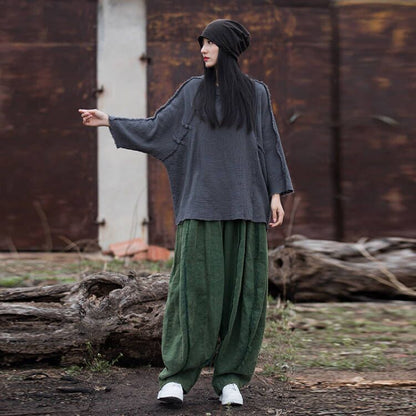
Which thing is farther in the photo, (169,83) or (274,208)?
(169,83)

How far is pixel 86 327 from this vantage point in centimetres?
385

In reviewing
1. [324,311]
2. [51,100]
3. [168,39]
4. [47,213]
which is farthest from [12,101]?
[324,311]

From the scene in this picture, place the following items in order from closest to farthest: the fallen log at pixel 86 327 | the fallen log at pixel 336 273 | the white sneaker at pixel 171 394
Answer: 1. the white sneaker at pixel 171 394
2. the fallen log at pixel 86 327
3. the fallen log at pixel 336 273

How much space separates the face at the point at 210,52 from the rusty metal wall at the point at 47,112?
13.7ft

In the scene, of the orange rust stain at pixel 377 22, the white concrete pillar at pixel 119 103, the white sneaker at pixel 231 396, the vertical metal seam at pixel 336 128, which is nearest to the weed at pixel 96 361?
the white sneaker at pixel 231 396

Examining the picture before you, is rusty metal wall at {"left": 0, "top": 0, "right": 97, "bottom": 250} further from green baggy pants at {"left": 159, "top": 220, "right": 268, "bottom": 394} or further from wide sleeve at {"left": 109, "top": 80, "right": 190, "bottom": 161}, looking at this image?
green baggy pants at {"left": 159, "top": 220, "right": 268, "bottom": 394}

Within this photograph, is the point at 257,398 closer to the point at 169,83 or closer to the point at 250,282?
the point at 250,282

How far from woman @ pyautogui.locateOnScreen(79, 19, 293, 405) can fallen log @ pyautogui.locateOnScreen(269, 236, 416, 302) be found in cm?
225

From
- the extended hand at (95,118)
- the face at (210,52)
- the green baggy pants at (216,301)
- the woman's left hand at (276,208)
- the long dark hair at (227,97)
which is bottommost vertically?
the green baggy pants at (216,301)

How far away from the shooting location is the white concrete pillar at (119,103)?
7.32m

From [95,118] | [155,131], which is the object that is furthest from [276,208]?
[95,118]

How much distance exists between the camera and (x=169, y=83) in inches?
289

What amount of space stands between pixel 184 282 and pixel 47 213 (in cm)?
436

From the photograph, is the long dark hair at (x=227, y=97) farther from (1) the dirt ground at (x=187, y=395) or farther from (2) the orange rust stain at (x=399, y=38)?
(2) the orange rust stain at (x=399, y=38)
